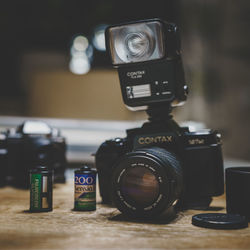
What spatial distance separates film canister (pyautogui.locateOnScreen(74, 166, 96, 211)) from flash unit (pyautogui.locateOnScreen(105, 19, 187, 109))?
0.64 feet

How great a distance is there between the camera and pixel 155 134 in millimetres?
862

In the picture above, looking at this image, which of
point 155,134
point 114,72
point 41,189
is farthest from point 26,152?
point 114,72

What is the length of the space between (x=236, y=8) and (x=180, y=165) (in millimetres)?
1869

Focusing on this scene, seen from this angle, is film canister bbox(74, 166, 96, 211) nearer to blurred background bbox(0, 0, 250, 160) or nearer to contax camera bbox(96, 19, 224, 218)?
contax camera bbox(96, 19, 224, 218)

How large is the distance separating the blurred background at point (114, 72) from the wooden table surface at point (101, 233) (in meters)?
1.27

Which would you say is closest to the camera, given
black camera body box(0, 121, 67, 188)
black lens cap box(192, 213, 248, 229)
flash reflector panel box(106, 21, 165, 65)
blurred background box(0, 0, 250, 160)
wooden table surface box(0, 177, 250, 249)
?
wooden table surface box(0, 177, 250, 249)

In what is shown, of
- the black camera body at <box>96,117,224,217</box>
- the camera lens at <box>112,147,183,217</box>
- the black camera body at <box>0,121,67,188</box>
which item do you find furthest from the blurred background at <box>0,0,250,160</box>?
the camera lens at <box>112,147,183,217</box>

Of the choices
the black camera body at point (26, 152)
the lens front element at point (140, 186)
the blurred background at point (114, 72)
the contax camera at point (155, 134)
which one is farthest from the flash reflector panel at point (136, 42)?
the blurred background at point (114, 72)

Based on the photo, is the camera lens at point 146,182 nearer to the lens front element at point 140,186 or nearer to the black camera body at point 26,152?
the lens front element at point 140,186

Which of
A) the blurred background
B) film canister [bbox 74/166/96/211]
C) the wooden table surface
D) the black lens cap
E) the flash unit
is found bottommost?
the wooden table surface

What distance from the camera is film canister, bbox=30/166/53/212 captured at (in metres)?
0.87

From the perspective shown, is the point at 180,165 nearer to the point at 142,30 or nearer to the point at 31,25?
the point at 142,30

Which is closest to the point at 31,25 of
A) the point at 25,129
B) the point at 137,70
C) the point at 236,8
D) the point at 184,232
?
the point at 236,8

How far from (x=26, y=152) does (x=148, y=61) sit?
61cm
